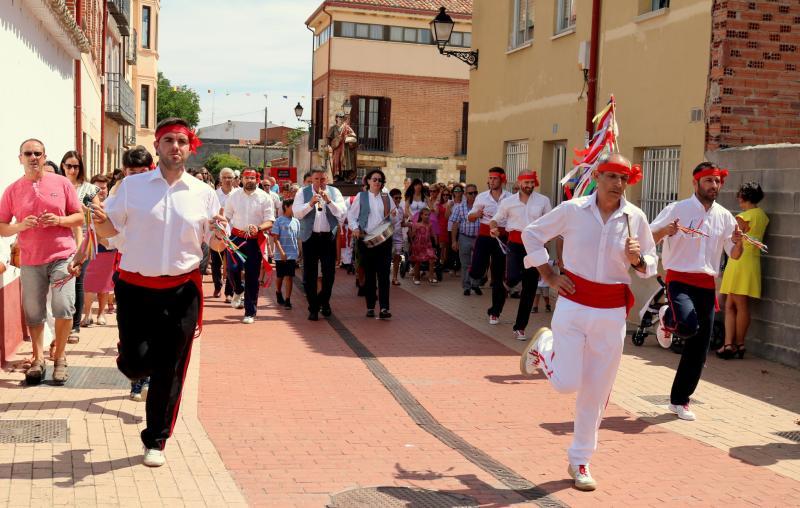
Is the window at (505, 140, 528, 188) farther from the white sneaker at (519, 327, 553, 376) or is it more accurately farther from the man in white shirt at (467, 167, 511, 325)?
the white sneaker at (519, 327, 553, 376)

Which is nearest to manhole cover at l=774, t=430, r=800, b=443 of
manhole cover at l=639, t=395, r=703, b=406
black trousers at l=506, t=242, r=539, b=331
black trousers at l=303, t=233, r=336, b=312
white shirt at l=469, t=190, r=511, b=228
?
manhole cover at l=639, t=395, r=703, b=406

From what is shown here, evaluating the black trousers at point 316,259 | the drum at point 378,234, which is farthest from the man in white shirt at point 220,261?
the drum at point 378,234

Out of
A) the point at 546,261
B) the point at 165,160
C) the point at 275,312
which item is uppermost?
the point at 165,160

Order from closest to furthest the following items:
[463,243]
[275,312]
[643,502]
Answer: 1. [643,502]
2. [275,312]
3. [463,243]

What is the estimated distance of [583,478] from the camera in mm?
6293

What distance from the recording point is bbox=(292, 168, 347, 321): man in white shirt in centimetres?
1380

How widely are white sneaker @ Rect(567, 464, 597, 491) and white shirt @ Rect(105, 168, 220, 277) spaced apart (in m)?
2.68

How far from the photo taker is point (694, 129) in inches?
504

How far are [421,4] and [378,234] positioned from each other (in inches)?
1346

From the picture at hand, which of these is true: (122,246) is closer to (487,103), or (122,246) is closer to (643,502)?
(643,502)

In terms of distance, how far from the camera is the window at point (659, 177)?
44.4ft

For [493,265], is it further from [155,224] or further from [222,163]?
[222,163]

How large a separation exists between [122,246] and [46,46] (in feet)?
28.4

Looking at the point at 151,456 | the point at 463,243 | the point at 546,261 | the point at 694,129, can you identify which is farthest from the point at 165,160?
the point at 463,243
